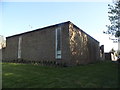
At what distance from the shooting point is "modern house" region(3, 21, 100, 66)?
15219 mm

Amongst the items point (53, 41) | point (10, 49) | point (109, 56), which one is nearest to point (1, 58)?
point (10, 49)

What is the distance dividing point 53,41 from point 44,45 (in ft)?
5.92

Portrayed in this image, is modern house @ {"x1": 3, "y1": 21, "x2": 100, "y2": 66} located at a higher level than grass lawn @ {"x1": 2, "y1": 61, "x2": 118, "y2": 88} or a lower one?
higher

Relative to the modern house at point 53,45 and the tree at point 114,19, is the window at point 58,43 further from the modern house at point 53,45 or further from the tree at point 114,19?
the tree at point 114,19

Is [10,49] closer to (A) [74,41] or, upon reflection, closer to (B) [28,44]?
(B) [28,44]

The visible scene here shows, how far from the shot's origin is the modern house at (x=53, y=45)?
1522cm

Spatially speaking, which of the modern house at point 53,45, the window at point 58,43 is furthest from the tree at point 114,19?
the window at point 58,43

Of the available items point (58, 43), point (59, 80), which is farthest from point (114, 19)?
point (59, 80)

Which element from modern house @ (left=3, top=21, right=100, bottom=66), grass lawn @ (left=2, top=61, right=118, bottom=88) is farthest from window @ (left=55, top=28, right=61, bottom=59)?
grass lawn @ (left=2, top=61, right=118, bottom=88)

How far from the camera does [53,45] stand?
1644 centimetres

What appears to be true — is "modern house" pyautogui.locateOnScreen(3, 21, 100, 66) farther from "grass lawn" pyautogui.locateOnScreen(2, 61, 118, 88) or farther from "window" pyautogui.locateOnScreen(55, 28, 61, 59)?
"grass lawn" pyautogui.locateOnScreen(2, 61, 118, 88)

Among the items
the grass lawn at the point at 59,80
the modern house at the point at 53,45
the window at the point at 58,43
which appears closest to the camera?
the grass lawn at the point at 59,80

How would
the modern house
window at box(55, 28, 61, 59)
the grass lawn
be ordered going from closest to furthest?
the grass lawn
the modern house
window at box(55, 28, 61, 59)

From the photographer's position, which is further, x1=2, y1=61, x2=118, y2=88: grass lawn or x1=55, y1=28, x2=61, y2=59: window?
Answer: x1=55, y1=28, x2=61, y2=59: window
